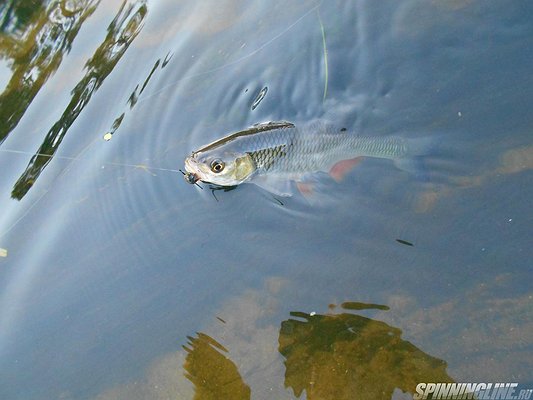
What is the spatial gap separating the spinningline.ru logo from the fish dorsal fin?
1937 mm

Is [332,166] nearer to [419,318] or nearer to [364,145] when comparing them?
[364,145]

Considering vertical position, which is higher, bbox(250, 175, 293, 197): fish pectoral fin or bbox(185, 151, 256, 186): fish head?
bbox(185, 151, 256, 186): fish head

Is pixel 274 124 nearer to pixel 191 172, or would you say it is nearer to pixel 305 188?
pixel 305 188

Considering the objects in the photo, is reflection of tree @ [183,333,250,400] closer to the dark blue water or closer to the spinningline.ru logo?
the dark blue water

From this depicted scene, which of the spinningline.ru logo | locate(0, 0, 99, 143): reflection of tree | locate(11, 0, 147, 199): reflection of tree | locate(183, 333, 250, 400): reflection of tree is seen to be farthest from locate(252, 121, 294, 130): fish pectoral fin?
locate(0, 0, 99, 143): reflection of tree

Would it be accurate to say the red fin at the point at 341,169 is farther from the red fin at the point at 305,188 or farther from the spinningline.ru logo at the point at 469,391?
the spinningline.ru logo at the point at 469,391

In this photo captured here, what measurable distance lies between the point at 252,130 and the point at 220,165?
0.40 m

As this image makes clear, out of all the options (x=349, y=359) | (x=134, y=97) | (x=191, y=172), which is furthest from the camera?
(x=134, y=97)

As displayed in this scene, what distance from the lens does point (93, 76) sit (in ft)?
17.0

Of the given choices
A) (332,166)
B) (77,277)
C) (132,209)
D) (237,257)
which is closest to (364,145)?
(332,166)

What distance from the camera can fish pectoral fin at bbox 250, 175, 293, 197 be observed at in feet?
12.8

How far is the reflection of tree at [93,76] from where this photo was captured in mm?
4699

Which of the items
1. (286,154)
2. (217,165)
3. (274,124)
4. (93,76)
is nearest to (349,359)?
(286,154)

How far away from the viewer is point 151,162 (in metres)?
4.41
